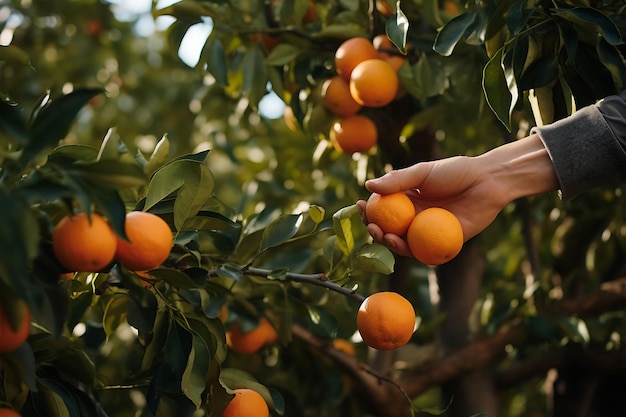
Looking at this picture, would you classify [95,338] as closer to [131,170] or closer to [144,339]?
[144,339]

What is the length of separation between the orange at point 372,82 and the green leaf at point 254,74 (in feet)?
0.77

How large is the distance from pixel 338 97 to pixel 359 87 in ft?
0.35

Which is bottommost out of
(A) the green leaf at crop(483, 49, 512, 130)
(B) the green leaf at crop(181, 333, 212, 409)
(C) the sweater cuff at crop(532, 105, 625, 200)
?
(B) the green leaf at crop(181, 333, 212, 409)

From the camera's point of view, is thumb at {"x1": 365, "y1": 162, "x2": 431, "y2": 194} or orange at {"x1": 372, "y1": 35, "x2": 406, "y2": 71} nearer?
thumb at {"x1": 365, "y1": 162, "x2": 431, "y2": 194}

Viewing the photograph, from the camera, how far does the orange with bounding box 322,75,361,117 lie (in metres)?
1.54

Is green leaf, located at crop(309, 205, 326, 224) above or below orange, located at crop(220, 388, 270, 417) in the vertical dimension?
above

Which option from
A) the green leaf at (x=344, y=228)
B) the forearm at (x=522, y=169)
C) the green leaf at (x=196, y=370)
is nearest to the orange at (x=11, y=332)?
the green leaf at (x=196, y=370)

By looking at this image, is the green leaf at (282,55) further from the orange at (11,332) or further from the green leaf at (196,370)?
the orange at (11,332)

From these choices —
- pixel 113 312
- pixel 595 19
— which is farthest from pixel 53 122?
pixel 595 19

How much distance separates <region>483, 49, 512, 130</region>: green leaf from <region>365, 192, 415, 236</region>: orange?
0.23 m

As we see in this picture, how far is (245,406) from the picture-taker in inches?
44.1

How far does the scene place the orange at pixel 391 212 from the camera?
1124mm

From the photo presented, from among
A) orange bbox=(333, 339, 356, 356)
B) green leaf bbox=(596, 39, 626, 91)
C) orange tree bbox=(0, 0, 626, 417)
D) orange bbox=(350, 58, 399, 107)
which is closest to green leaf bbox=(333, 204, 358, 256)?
orange tree bbox=(0, 0, 626, 417)

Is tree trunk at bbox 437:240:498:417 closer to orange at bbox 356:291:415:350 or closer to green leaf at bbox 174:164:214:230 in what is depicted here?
orange at bbox 356:291:415:350
